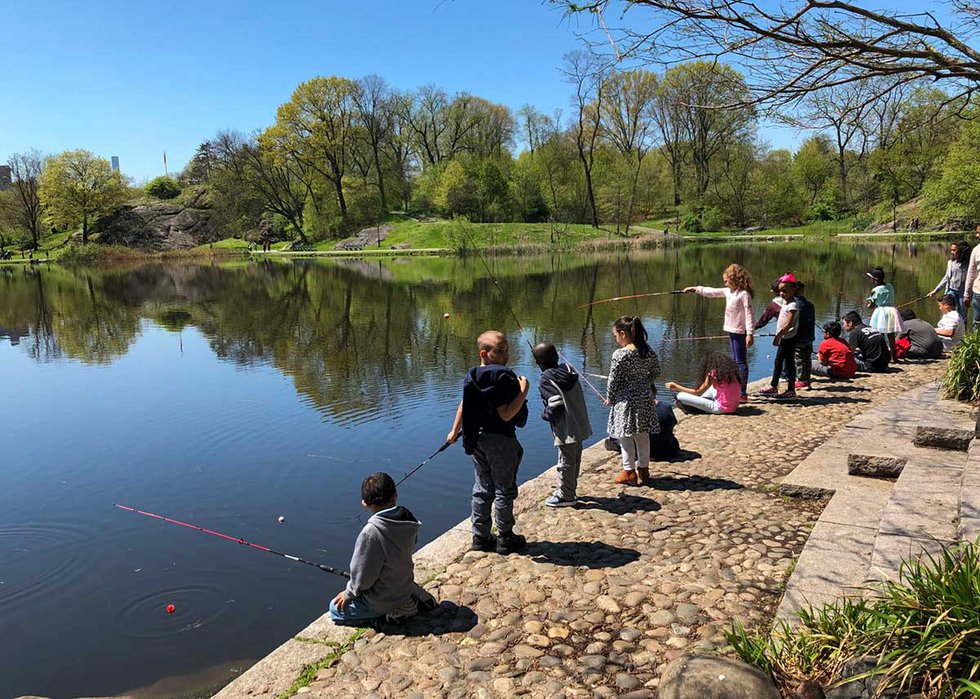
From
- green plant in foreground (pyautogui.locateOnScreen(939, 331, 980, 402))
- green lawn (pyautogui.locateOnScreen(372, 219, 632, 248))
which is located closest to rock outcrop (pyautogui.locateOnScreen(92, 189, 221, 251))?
green lawn (pyautogui.locateOnScreen(372, 219, 632, 248))

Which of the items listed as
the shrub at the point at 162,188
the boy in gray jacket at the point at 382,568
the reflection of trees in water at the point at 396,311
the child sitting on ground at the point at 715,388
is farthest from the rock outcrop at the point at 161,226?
the boy in gray jacket at the point at 382,568

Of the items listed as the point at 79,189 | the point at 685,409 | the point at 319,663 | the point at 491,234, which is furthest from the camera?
the point at 79,189

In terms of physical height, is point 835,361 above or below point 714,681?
above

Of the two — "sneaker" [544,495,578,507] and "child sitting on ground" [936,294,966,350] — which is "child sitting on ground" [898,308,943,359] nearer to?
"child sitting on ground" [936,294,966,350]

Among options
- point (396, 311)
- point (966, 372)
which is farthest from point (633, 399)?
point (396, 311)

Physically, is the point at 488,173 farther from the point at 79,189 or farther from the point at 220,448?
the point at 220,448

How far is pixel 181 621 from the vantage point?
18.1 ft

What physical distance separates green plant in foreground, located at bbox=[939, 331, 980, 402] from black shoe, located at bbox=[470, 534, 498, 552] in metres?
5.72

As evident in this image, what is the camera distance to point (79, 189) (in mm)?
72188

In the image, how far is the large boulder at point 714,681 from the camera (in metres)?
2.96

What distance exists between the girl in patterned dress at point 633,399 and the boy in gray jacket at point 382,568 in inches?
109

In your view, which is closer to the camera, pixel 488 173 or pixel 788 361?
pixel 788 361

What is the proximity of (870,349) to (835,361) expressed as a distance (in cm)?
115

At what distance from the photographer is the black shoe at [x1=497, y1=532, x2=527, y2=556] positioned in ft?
17.5
